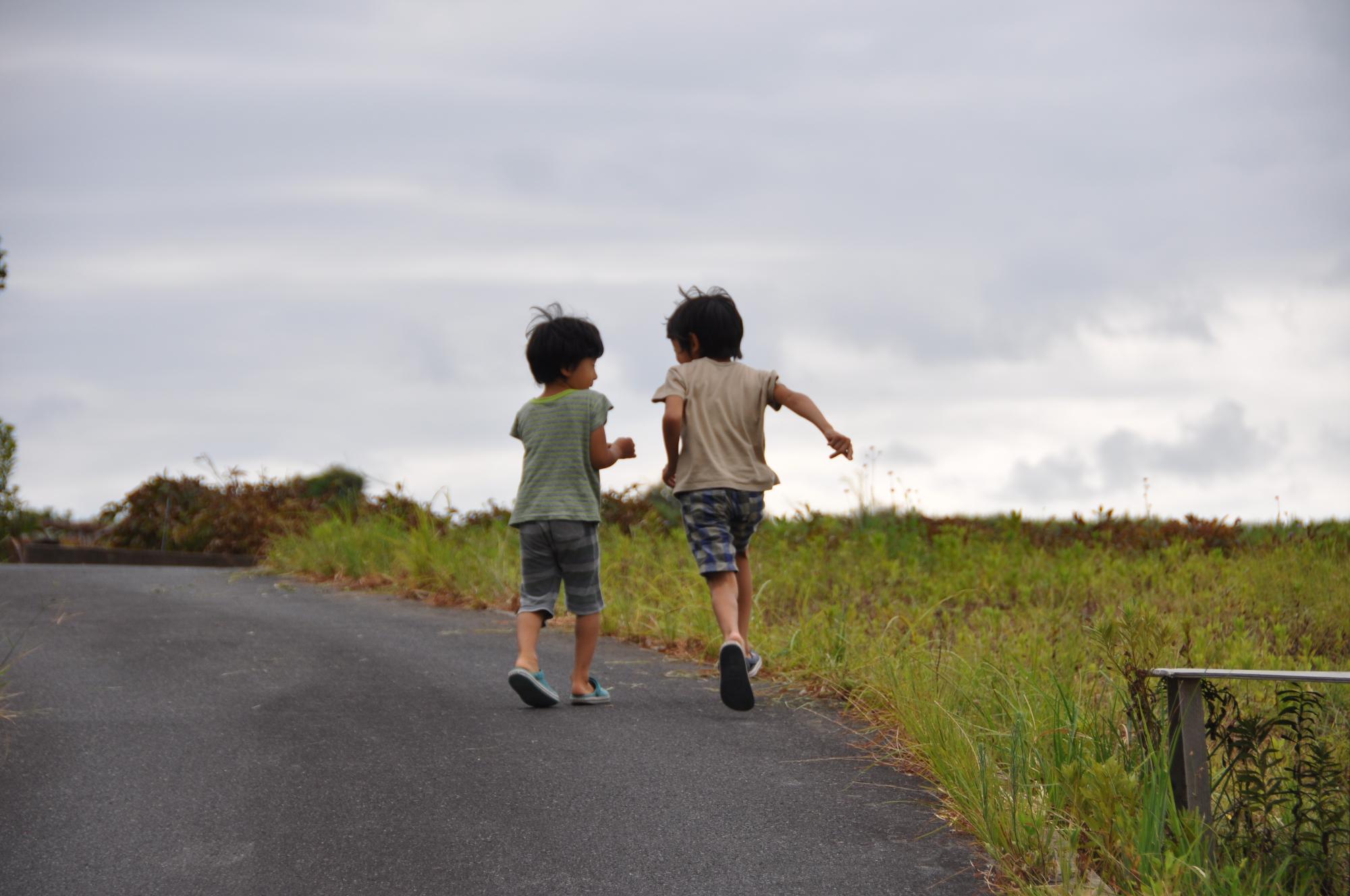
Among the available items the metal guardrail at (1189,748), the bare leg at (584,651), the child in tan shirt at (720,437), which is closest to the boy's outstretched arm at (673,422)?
the child in tan shirt at (720,437)

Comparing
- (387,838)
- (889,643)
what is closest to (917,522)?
(889,643)

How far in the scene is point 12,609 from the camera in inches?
331

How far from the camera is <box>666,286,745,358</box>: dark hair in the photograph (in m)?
6.04

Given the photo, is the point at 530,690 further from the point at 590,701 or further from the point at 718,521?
the point at 718,521

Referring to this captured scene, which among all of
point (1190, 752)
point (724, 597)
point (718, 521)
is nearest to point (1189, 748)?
point (1190, 752)

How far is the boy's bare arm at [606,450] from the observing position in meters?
5.74

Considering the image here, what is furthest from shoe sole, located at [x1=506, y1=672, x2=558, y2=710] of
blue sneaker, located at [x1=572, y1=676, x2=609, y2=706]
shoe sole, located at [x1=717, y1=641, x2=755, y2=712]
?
shoe sole, located at [x1=717, y1=641, x2=755, y2=712]

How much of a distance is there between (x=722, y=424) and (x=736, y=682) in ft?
4.65

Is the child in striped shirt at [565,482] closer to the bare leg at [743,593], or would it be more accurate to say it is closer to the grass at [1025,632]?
the bare leg at [743,593]

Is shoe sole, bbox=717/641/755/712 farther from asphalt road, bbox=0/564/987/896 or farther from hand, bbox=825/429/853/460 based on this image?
hand, bbox=825/429/853/460

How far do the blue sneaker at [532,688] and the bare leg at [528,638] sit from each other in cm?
4

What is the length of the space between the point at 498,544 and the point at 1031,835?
738 cm

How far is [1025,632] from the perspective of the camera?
6.64m

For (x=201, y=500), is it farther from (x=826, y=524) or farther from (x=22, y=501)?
(x=826, y=524)
